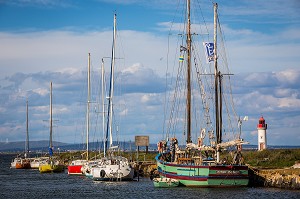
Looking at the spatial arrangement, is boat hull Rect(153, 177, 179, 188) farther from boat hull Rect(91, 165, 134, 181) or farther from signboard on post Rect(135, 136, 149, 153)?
signboard on post Rect(135, 136, 149, 153)

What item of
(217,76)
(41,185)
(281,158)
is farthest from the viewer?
(41,185)

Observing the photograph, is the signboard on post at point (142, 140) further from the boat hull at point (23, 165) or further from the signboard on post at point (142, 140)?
the boat hull at point (23, 165)

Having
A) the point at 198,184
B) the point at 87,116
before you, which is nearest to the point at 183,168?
the point at 198,184

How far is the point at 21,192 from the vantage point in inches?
2707

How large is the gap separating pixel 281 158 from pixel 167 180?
52.6ft

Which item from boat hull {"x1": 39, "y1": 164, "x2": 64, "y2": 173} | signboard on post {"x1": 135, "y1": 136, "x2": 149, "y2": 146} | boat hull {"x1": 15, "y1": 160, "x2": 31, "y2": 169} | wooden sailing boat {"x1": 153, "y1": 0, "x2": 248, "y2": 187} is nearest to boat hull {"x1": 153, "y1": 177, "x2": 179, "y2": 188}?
wooden sailing boat {"x1": 153, "y1": 0, "x2": 248, "y2": 187}

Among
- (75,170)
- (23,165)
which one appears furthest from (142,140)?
(23,165)

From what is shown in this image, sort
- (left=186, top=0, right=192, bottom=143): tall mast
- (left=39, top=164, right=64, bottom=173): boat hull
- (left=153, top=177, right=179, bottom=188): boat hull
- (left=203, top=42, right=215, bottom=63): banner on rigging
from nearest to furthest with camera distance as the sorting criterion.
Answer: (left=153, top=177, right=179, bottom=188): boat hull
(left=203, top=42, right=215, bottom=63): banner on rigging
(left=186, top=0, right=192, bottom=143): tall mast
(left=39, top=164, right=64, bottom=173): boat hull

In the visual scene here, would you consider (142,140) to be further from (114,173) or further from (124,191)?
(124,191)

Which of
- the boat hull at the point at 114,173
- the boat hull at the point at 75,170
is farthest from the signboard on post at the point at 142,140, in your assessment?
the boat hull at the point at 114,173

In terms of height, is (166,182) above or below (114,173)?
below

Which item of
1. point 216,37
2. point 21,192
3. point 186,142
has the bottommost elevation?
point 21,192

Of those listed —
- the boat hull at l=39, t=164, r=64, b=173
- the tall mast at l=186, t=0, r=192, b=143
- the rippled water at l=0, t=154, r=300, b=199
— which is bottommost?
the rippled water at l=0, t=154, r=300, b=199

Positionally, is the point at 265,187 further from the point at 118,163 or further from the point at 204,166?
the point at 118,163
